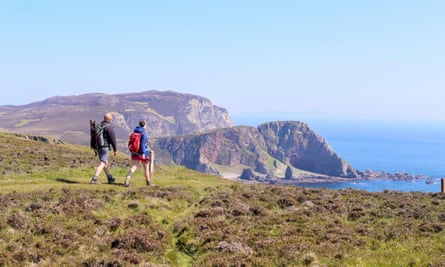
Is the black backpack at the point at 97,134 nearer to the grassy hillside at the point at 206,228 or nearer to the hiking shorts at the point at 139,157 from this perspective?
the hiking shorts at the point at 139,157

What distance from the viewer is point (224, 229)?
14.7 meters

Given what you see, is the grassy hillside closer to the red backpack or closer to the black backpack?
the red backpack

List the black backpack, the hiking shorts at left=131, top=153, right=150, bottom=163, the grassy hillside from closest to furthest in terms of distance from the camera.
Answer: the grassy hillside, the black backpack, the hiking shorts at left=131, top=153, right=150, bottom=163

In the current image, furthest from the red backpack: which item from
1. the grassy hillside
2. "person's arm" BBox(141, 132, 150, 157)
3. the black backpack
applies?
the grassy hillside

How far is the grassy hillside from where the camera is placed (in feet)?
37.2

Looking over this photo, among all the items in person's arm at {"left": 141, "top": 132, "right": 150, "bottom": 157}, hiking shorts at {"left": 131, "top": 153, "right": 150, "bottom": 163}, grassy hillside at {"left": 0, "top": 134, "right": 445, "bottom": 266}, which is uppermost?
person's arm at {"left": 141, "top": 132, "right": 150, "bottom": 157}

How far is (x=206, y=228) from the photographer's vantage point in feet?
49.1

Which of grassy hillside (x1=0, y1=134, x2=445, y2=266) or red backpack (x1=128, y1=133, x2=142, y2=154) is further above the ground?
red backpack (x1=128, y1=133, x2=142, y2=154)

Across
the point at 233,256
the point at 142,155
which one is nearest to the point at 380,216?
the point at 233,256

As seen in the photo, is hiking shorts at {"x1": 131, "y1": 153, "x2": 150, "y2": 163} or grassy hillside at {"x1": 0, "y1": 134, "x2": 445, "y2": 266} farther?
hiking shorts at {"x1": 131, "y1": 153, "x2": 150, "y2": 163}

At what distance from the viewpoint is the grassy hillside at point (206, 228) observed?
11328 millimetres

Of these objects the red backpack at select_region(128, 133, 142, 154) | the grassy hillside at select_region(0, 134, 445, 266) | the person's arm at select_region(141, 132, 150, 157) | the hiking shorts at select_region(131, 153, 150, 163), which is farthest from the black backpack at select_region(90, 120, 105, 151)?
the grassy hillside at select_region(0, 134, 445, 266)

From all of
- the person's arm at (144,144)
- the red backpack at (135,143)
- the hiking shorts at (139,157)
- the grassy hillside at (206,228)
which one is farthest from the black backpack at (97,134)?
the grassy hillside at (206,228)

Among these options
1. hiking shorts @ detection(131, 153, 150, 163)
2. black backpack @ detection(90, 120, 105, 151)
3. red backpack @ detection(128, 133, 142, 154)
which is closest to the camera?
black backpack @ detection(90, 120, 105, 151)
